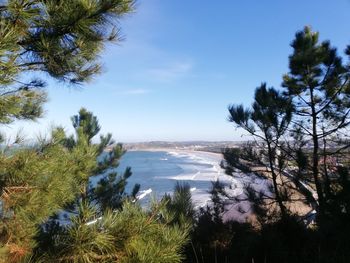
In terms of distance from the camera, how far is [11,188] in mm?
1979

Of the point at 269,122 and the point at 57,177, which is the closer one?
the point at 57,177

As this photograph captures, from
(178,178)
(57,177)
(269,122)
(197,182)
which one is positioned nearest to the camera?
(57,177)

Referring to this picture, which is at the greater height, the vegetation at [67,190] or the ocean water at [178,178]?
the vegetation at [67,190]

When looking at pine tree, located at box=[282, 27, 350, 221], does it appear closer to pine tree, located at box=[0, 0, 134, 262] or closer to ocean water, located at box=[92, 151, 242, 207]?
ocean water, located at box=[92, 151, 242, 207]

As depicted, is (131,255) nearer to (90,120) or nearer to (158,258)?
(158,258)

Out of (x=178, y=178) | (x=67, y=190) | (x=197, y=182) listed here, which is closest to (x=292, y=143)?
(x=67, y=190)

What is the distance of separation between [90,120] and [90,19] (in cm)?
900

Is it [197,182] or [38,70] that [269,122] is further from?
[197,182]

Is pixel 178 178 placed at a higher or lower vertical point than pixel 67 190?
lower

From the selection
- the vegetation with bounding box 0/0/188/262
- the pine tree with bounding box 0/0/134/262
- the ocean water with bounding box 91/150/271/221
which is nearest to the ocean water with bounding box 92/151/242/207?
the ocean water with bounding box 91/150/271/221

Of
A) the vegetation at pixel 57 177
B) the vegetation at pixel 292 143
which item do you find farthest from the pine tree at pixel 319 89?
→ the vegetation at pixel 57 177

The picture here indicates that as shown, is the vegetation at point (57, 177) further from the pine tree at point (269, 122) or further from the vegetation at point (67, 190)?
the pine tree at point (269, 122)

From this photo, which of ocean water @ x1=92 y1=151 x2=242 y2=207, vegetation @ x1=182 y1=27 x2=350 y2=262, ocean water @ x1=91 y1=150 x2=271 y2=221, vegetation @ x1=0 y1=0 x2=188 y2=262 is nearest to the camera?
vegetation @ x1=0 y1=0 x2=188 y2=262

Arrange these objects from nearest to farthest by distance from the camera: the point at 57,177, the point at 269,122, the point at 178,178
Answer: the point at 57,177 < the point at 269,122 < the point at 178,178
